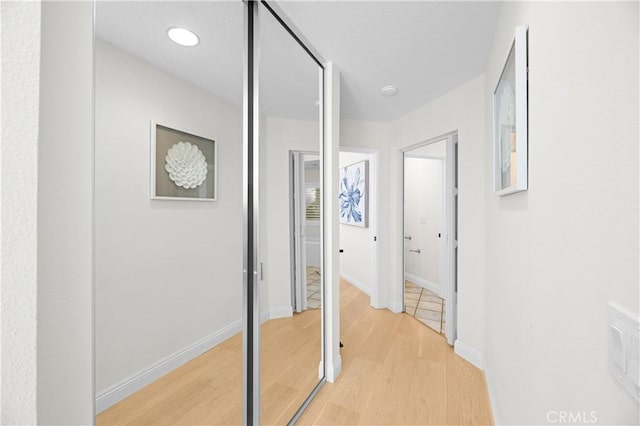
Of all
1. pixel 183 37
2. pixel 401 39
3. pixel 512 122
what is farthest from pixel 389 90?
pixel 183 37

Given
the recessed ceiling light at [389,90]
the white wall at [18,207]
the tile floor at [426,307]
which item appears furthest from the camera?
the tile floor at [426,307]

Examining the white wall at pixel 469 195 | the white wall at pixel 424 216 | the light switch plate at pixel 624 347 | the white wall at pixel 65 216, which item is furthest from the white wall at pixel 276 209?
the white wall at pixel 424 216

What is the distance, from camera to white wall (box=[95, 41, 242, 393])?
787mm

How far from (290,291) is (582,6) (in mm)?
1720

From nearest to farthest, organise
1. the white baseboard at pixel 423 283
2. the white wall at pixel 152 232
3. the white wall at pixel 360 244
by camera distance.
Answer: the white wall at pixel 152 232
the white wall at pixel 360 244
the white baseboard at pixel 423 283

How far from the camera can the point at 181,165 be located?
108cm

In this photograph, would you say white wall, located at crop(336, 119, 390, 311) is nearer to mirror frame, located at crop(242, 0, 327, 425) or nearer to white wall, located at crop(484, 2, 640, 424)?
mirror frame, located at crop(242, 0, 327, 425)

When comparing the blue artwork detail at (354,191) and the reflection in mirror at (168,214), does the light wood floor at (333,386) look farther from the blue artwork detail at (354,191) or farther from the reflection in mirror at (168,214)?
the blue artwork detail at (354,191)

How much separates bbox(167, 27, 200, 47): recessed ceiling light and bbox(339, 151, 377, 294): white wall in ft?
8.12

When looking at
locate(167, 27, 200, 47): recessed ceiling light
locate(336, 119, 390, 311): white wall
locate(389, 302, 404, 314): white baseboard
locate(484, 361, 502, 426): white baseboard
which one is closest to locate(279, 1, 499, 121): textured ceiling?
locate(167, 27, 200, 47): recessed ceiling light

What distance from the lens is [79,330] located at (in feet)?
1.72

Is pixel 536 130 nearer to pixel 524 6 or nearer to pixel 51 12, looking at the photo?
pixel 524 6

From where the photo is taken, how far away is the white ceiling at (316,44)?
3.18 ft

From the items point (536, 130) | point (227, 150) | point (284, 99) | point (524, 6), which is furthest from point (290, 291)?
point (524, 6)
